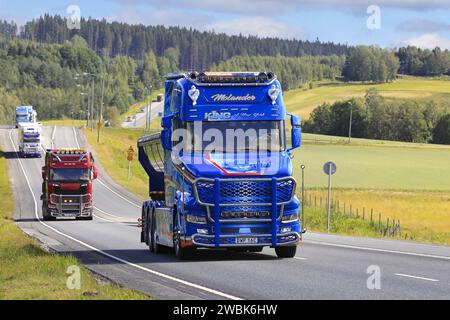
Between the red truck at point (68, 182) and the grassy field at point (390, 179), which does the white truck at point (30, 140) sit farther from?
the red truck at point (68, 182)

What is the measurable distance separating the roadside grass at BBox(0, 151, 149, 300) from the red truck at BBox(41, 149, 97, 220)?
26.8 m

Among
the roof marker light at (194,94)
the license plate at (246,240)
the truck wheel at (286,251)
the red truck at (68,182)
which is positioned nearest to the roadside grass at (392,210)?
the red truck at (68,182)

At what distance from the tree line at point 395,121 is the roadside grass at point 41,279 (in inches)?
6366

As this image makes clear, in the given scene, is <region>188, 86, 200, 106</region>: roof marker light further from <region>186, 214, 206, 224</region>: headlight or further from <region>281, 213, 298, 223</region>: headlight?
<region>281, 213, 298, 223</region>: headlight

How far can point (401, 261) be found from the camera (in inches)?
953

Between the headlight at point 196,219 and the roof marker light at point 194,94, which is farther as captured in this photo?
the roof marker light at point 194,94

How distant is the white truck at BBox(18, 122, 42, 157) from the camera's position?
10494 cm

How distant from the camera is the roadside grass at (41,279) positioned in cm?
1706

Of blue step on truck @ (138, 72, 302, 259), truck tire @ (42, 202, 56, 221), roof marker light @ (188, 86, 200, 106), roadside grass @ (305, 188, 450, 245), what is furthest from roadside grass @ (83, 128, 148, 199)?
roof marker light @ (188, 86, 200, 106)

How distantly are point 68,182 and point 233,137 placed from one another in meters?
34.3

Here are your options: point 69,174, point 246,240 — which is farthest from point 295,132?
point 69,174

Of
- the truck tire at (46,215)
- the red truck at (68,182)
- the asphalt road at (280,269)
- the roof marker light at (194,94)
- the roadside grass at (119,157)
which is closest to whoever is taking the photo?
the asphalt road at (280,269)

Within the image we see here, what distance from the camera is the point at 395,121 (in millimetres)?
188750

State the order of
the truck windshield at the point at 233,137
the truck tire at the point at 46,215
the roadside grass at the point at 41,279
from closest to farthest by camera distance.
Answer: the roadside grass at the point at 41,279 < the truck windshield at the point at 233,137 < the truck tire at the point at 46,215
